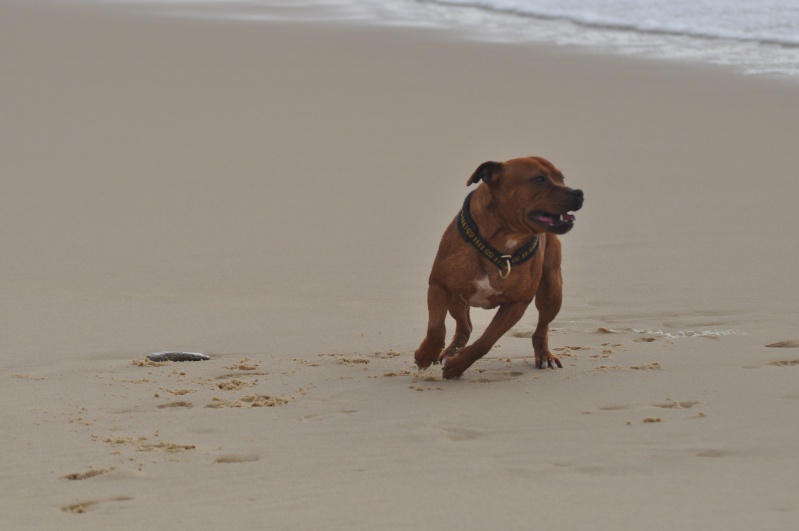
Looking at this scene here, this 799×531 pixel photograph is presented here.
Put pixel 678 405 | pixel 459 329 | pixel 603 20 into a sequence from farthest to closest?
pixel 603 20
pixel 459 329
pixel 678 405

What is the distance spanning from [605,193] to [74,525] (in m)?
6.29

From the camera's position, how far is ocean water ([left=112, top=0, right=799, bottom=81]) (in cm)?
1570

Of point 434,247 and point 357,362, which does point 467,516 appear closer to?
point 357,362

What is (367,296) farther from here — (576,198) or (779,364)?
(779,364)

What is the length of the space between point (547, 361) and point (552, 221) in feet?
2.37

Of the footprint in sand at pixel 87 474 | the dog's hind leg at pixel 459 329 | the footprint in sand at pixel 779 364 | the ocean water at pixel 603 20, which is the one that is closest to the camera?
the footprint in sand at pixel 87 474

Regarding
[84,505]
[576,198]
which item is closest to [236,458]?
[84,505]

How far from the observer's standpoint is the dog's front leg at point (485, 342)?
530cm

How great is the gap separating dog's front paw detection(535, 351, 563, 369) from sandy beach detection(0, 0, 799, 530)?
4.2 inches

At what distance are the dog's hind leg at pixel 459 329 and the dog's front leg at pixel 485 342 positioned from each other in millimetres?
333

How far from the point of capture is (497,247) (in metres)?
5.37

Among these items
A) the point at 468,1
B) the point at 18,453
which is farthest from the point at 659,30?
the point at 18,453

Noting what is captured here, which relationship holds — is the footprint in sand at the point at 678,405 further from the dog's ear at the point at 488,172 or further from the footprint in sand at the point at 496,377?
the dog's ear at the point at 488,172

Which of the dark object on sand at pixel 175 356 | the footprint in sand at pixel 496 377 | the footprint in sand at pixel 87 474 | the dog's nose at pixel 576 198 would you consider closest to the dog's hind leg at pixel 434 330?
the footprint in sand at pixel 496 377
